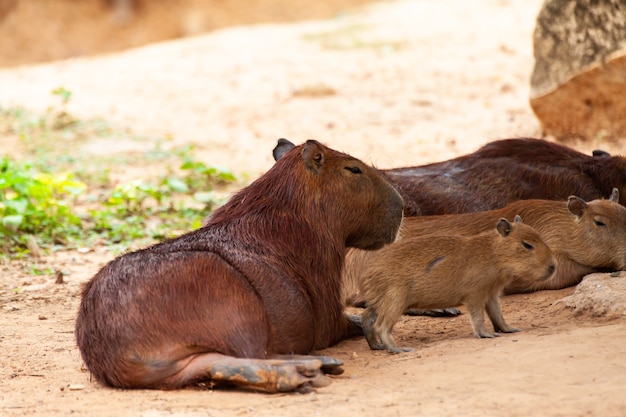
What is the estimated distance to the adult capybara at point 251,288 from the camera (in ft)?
14.1

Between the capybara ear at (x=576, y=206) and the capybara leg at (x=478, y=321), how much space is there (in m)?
1.17

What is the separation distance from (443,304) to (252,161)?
18.7 feet

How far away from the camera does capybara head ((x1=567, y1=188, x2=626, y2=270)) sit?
5863 mm

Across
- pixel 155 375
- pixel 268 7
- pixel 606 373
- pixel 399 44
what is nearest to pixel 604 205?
pixel 606 373

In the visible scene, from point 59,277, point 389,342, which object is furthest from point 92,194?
point 389,342

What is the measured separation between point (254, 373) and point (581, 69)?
19.9 ft

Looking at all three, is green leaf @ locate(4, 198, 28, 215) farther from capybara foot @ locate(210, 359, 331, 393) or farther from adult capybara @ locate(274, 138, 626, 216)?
Result: capybara foot @ locate(210, 359, 331, 393)

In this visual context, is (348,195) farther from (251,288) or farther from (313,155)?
(251,288)

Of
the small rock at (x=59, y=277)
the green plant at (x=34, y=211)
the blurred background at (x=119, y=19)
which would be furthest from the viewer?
the blurred background at (x=119, y=19)

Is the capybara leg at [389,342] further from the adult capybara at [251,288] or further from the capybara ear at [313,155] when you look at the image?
the capybara ear at [313,155]

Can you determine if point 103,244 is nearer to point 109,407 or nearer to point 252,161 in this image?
point 252,161

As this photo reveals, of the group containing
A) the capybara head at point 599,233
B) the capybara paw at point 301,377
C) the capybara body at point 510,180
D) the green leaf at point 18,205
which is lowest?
the capybara paw at point 301,377

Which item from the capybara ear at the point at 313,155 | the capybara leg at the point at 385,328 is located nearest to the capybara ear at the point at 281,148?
the capybara ear at the point at 313,155

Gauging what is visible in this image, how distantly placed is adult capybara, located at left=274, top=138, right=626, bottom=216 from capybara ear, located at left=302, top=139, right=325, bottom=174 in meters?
1.67
